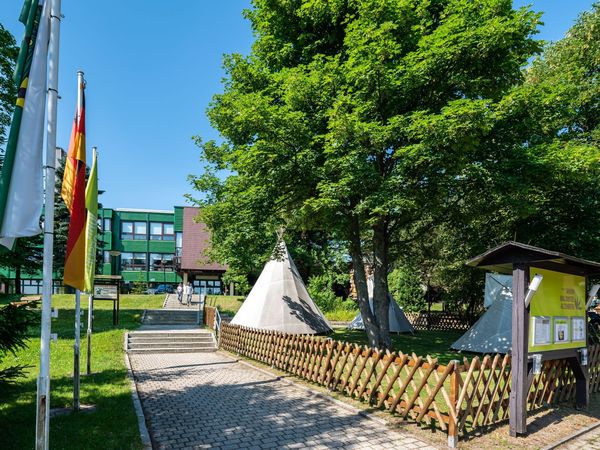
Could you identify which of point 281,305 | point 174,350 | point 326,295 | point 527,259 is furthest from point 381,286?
point 326,295

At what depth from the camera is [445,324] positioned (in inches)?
1011

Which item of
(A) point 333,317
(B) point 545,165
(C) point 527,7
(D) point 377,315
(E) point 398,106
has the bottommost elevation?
(A) point 333,317

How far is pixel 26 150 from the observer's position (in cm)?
405

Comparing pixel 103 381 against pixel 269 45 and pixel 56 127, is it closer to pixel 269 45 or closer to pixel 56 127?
pixel 56 127

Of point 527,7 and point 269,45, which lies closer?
point 527,7

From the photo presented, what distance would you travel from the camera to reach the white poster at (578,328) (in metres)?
8.07

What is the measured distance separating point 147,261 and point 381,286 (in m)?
41.0

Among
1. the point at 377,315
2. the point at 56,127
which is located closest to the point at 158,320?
the point at 377,315

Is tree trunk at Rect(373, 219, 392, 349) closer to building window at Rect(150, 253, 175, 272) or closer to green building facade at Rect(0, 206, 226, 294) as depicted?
green building facade at Rect(0, 206, 226, 294)

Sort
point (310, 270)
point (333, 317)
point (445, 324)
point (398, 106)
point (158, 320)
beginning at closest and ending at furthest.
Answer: point (398, 106) < point (158, 320) < point (445, 324) < point (333, 317) < point (310, 270)

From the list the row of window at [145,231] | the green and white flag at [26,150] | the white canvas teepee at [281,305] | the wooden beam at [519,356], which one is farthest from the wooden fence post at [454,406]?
the row of window at [145,231]

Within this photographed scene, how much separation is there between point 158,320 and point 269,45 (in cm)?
1623

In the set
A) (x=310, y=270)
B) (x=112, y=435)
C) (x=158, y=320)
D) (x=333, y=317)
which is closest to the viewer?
(x=112, y=435)

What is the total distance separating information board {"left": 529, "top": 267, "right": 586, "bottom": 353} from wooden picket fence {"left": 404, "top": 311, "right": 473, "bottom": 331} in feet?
57.9
